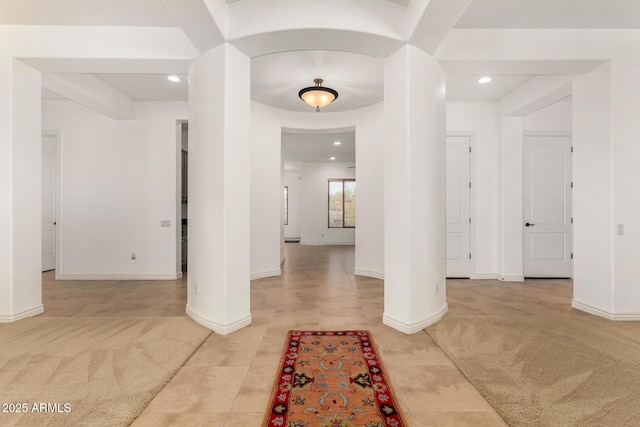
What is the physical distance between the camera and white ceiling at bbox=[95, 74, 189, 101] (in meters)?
4.11

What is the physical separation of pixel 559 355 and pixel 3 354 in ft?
14.5

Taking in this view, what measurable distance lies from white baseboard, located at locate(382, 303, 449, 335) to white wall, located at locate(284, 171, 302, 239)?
9.08 m

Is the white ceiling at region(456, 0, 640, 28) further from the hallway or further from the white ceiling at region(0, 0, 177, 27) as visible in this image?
the hallway

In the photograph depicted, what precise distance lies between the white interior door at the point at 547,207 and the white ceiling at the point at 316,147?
377 centimetres

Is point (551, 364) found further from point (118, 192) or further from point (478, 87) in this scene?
point (118, 192)

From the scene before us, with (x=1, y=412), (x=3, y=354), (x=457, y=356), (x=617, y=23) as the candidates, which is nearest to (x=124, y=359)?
(x=1, y=412)

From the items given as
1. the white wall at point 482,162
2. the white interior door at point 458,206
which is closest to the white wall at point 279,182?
the white interior door at point 458,206

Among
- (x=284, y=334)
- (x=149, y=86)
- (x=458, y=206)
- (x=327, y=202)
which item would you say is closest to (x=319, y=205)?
(x=327, y=202)

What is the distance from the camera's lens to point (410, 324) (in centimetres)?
279

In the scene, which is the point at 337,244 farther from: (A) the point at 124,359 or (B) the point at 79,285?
(A) the point at 124,359

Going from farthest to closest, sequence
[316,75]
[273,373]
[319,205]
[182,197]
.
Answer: [319,205] < [182,197] < [316,75] < [273,373]

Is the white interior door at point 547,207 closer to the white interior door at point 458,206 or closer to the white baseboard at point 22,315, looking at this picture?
the white interior door at point 458,206

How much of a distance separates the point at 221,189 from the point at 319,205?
26.7 ft

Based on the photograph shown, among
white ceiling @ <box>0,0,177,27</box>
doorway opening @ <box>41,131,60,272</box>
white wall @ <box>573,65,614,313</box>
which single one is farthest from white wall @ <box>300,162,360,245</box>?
white ceiling @ <box>0,0,177,27</box>
